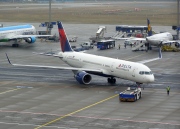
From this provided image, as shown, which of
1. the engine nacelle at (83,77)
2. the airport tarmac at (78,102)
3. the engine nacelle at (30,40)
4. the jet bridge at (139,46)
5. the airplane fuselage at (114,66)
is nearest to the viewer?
the airport tarmac at (78,102)

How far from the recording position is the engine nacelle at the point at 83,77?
264 feet

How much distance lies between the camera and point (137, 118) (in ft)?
200

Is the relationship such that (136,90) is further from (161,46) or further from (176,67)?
(161,46)

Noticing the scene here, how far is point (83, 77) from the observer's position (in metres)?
80.5

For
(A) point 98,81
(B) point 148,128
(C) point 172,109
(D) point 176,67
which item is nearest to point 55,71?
(A) point 98,81

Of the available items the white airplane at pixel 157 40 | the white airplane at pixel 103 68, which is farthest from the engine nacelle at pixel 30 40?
the white airplane at pixel 103 68

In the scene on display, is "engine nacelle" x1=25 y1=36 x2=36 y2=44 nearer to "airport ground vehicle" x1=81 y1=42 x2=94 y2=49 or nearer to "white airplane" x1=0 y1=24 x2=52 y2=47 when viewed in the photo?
"white airplane" x1=0 y1=24 x2=52 y2=47

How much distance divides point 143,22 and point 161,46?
69002mm

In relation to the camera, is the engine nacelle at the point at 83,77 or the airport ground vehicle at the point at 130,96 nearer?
the airport ground vehicle at the point at 130,96

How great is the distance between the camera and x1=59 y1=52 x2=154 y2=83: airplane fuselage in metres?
75.7

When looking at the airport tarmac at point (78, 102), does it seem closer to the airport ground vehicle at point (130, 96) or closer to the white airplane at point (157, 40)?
the airport ground vehicle at point (130, 96)

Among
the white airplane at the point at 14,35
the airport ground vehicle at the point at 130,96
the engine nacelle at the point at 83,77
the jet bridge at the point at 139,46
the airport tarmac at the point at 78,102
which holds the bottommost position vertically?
the airport tarmac at the point at 78,102

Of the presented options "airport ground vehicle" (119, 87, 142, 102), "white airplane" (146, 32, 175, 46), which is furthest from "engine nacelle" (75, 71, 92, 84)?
"white airplane" (146, 32, 175, 46)

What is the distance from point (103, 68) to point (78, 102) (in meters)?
12.4
